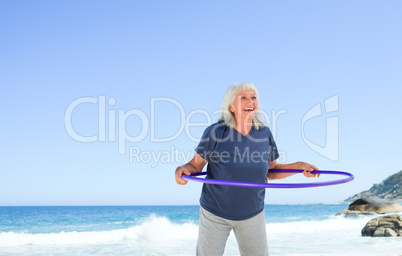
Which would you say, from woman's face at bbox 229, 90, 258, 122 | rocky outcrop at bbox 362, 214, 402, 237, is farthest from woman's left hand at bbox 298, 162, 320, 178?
rocky outcrop at bbox 362, 214, 402, 237

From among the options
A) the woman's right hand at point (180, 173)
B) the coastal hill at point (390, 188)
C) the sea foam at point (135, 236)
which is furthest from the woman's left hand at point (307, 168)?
the coastal hill at point (390, 188)

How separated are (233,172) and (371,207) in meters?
22.2

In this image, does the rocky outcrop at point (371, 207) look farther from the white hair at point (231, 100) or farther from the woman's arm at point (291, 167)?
the white hair at point (231, 100)

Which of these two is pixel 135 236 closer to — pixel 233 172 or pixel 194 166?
pixel 194 166

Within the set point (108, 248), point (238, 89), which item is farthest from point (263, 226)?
point (108, 248)

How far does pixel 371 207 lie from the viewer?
22.6 meters

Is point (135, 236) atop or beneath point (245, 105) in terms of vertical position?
beneath

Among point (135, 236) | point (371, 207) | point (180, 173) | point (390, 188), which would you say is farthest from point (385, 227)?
point (390, 188)

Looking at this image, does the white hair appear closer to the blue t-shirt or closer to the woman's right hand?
the blue t-shirt

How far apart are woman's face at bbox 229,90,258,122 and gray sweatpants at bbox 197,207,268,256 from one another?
75 cm

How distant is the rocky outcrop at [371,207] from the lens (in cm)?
2225

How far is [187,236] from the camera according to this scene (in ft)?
43.5

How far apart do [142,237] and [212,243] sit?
10471 mm

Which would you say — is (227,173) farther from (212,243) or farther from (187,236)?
(187,236)
